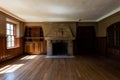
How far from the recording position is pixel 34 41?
32.5 ft

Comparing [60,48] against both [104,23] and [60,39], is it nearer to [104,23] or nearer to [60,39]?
[60,39]

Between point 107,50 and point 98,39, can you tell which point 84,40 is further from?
point 107,50

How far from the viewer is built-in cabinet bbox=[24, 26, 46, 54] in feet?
32.4

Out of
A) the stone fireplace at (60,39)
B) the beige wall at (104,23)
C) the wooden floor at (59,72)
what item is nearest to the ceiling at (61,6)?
the beige wall at (104,23)

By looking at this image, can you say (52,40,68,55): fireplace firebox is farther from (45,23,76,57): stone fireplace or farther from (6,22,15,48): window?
(6,22,15,48): window

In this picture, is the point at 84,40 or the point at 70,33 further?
the point at 84,40

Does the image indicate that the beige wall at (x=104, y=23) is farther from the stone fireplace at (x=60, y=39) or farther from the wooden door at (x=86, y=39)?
the stone fireplace at (x=60, y=39)

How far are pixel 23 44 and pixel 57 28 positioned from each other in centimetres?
279

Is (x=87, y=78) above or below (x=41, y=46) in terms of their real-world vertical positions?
below

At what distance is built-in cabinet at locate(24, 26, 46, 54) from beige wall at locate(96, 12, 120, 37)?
4.12m

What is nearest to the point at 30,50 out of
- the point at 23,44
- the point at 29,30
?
the point at 23,44

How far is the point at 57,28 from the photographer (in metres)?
9.70

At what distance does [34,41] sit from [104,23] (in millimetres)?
5090

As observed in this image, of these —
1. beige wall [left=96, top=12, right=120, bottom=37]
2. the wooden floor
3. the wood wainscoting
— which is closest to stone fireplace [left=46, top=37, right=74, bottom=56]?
the wood wainscoting
